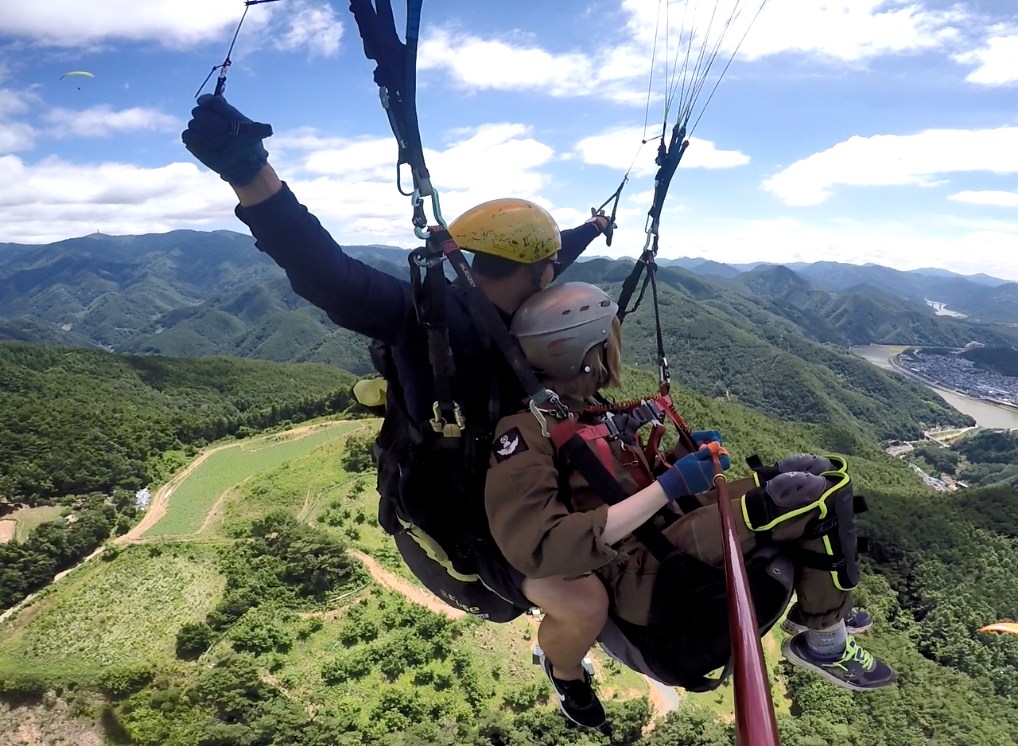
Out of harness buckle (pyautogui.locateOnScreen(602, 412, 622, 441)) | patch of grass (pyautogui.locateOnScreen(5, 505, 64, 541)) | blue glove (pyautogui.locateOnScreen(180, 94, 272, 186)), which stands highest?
blue glove (pyautogui.locateOnScreen(180, 94, 272, 186))

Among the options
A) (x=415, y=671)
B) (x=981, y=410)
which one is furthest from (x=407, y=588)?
(x=981, y=410)

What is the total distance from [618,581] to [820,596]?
928mm

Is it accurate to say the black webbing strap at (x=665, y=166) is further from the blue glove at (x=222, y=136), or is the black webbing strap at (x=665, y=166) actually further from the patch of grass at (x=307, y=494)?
the patch of grass at (x=307, y=494)

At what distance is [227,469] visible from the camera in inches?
1553

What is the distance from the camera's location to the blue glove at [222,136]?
208 cm

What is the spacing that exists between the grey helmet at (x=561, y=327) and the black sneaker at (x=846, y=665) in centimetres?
Answer: 178

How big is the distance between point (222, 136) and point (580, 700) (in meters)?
3.24

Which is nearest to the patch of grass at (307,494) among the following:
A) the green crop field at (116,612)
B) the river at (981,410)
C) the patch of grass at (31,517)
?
the green crop field at (116,612)

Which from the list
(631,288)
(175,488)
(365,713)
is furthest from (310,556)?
(631,288)

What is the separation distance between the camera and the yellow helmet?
2945 millimetres

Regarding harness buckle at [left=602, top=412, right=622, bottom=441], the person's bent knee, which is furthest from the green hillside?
harness buckle at [left=602, top=412, right=622, bottom=441]

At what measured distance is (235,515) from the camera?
31.1 metres

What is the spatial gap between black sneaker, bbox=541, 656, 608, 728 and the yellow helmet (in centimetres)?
225

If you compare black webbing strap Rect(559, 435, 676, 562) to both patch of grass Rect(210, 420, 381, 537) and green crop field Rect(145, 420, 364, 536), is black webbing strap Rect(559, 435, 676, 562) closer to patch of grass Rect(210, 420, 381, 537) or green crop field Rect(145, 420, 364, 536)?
patch of grass Rect(210, 420, 381, 537)
